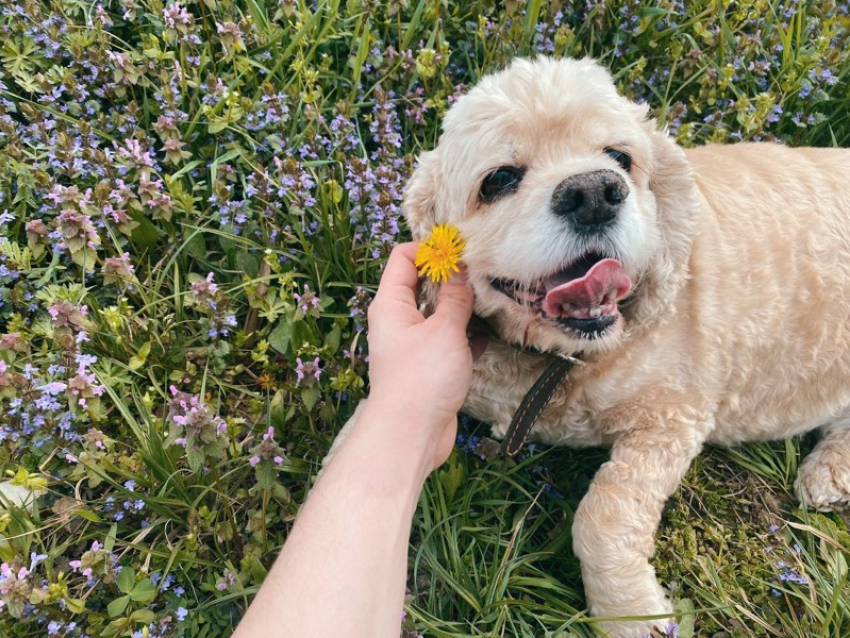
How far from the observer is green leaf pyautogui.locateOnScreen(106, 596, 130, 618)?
6.16ft

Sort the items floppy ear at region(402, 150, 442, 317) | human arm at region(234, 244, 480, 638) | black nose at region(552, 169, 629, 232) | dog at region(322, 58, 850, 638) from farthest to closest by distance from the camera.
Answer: floppy ear at region(402, 150, 442, 317)
dog at region(322, 58, 850, 638)
black nose at region(552, 169, 629, 232)
human arm at region(234, 244, 480, 638)

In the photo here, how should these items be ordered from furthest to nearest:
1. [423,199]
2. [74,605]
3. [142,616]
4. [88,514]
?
[423,199]
[88,514]
[142,616]
[74,605]

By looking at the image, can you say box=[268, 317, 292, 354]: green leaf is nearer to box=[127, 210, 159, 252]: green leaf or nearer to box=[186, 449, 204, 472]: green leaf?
box=[186, 449, 204, 472]: green leaf

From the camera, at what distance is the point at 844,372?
243 centimetres

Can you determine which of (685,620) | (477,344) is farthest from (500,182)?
(685,620)

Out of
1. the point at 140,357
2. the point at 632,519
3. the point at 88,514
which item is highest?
the point at 140,357

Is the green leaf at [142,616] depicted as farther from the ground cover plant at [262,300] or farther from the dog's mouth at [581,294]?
the dog's mouth at [581,294]

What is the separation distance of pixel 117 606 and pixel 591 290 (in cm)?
183

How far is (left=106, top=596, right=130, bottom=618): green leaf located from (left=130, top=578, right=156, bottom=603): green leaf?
3 centimetres

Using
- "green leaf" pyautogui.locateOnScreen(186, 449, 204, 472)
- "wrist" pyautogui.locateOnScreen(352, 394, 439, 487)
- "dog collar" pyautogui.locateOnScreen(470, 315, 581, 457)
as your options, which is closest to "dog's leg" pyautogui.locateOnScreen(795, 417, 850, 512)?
"dog collar" pyautogui.locateOnScreen(470, 315, 581, 457)

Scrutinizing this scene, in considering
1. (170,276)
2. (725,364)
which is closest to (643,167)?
(725,364)

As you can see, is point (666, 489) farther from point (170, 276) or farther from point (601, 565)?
point (170, 276)

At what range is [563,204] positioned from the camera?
169 centimetres

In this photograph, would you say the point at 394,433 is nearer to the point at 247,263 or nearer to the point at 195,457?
the point at 195,457
